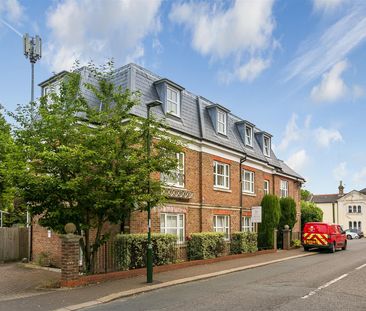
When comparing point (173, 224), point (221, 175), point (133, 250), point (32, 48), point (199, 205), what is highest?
point (32, 48)

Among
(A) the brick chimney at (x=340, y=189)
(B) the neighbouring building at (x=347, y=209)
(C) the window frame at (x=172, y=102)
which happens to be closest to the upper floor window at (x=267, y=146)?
(C) the window frame at (x=172, y=102)

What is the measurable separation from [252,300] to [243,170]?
15.7m

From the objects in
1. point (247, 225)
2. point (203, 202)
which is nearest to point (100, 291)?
point (203, 202)

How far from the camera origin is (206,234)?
19281 millimetres

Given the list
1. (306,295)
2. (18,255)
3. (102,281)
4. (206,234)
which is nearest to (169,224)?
(206,234)

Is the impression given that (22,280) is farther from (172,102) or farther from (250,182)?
(250,182)

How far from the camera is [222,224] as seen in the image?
74.9 ft

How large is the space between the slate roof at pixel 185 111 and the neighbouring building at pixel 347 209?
42.4 meters

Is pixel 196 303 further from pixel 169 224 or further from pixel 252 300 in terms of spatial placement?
pixel 169 224

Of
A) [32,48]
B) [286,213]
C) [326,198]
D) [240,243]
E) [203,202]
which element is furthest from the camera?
[326,198]

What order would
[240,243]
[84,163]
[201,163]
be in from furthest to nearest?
[240,243] < [201,163] < [84,163]

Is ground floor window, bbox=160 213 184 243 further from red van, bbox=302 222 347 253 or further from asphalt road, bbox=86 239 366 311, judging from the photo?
red van, bbox=302 222 347 253

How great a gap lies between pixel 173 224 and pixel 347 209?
53299 mm

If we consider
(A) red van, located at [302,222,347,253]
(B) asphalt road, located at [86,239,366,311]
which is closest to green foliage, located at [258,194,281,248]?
(A) red van, located at [302,222,347,253]
